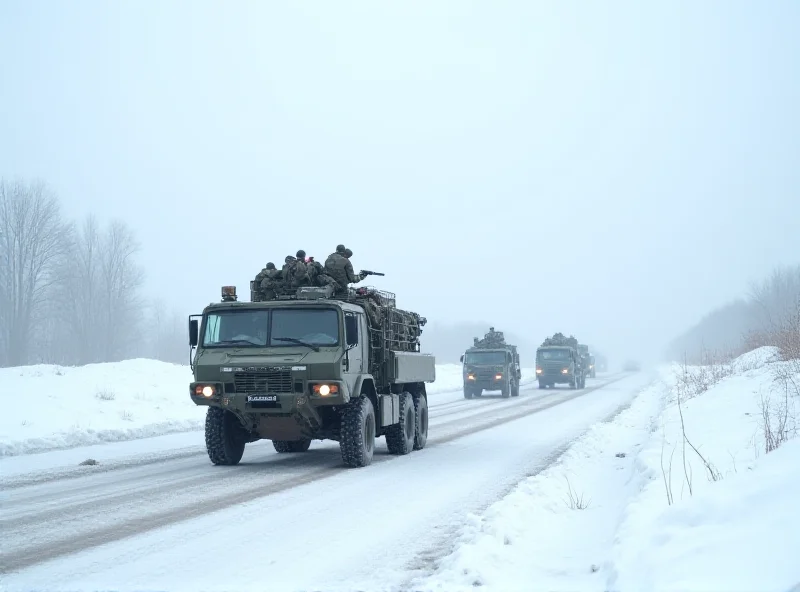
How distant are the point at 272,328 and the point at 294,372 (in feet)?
3.69

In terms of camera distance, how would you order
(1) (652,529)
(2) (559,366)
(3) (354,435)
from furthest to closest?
1. (2) (559,366)
2. (3) (354,435)
3. (1) (652,529)

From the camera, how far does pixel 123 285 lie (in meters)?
58.4

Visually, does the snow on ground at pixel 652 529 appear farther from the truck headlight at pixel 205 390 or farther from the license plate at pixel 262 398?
the truck headlight at pixel 205 390

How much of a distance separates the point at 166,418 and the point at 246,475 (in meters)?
9.71

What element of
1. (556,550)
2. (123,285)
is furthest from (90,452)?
(123,285)

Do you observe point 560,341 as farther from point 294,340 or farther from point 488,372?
point 294,340

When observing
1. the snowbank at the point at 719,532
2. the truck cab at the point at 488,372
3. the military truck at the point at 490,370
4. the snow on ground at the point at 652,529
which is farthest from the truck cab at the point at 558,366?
the snowbank at the point at 719,532

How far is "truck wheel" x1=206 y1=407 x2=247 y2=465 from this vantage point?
12.0 m

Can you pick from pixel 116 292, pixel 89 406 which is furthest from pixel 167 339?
pixel 89 406

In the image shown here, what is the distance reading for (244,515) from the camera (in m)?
8.05

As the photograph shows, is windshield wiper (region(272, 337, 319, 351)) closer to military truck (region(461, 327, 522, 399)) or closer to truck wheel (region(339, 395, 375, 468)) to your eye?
truck wheel (region(339, 395, 375, 468))

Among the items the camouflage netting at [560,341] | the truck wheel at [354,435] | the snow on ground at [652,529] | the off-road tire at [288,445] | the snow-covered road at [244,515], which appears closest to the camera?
the snow on ground at [652,529]

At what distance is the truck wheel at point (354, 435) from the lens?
11.7m

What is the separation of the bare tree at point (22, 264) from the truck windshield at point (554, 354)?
30567mm
